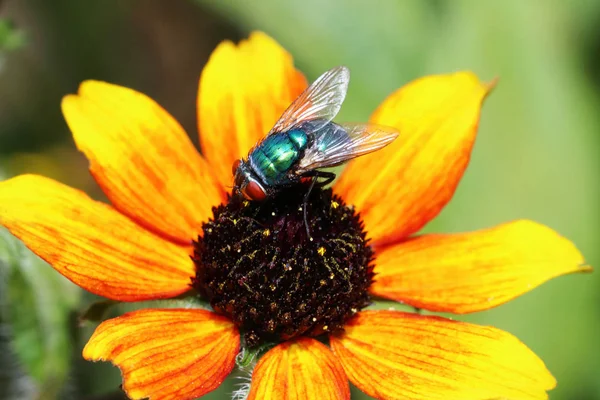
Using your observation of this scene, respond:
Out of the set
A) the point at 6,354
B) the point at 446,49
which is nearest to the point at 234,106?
the point at 6,354

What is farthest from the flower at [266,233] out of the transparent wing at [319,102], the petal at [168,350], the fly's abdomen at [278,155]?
the fly's abdomen at [278,155]

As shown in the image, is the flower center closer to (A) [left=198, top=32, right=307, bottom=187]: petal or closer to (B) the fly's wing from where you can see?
(B) the fly's wing

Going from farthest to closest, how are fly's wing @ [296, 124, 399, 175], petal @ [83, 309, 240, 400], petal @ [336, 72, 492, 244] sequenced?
petal @ [336, 72, 492, 244] → fly's wing @ [296, 124, 399, 175] → petal @ [83, 309, 240, 400]

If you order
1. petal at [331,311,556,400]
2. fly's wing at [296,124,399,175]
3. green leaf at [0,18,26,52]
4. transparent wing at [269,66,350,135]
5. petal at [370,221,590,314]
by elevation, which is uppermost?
green leaf at [0,18,26,52]

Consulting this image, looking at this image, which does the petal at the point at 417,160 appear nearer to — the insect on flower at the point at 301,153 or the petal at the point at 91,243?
the insect on flower at the point at 301,153

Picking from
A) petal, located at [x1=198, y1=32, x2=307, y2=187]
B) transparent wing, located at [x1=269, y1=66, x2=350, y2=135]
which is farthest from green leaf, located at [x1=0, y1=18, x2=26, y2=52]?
transparent wing, located at [x1=269, y1=66, x2=350, y2=135]

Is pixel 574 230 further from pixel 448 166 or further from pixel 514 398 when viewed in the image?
pixel 514 398

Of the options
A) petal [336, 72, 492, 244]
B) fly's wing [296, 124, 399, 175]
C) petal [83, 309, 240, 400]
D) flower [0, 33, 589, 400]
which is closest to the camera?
petal [83, 309, 240, 400]
